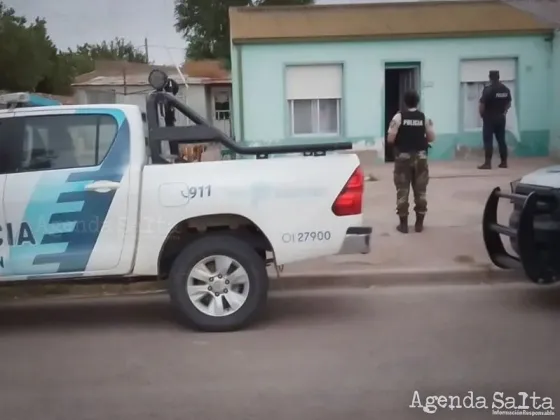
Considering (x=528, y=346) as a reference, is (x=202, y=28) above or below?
above

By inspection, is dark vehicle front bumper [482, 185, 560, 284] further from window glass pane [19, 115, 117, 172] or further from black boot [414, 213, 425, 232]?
window glass pane [19, 115, 117, 172]

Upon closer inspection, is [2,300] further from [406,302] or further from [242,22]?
[242,22]

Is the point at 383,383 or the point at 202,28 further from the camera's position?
the point at 202,28

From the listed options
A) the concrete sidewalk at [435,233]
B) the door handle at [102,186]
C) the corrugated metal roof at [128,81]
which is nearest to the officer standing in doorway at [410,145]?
the concrete sidewalk at [435,233]

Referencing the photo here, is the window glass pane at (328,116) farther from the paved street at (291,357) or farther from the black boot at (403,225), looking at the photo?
the paved street at (291,357)

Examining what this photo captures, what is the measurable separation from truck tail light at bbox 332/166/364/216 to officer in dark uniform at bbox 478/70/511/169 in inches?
362

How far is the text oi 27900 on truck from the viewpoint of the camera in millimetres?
6188

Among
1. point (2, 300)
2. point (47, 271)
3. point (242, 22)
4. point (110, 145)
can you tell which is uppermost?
point (242, 22)

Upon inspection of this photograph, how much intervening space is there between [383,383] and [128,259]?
233cm

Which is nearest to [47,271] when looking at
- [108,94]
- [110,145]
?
[110,145]

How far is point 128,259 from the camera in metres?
6.27

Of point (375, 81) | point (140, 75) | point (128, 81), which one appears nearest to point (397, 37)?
point (375, 81)

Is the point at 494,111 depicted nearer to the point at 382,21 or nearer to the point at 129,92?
the point at 382,21

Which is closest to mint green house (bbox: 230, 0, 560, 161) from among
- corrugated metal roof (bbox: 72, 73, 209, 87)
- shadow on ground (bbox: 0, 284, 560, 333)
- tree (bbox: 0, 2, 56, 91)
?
shadow on ground (bbox: 0, 284, 560, 333)
